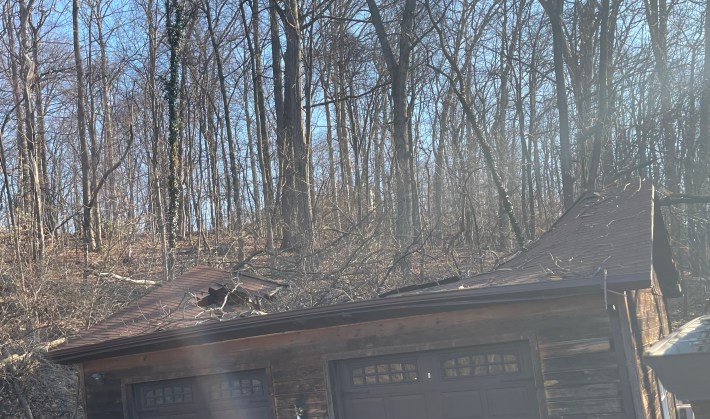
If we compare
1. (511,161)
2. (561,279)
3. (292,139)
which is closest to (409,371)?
(561,279)

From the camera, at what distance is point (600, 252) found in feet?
31.1

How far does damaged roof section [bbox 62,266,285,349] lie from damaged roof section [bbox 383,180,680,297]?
3008mm

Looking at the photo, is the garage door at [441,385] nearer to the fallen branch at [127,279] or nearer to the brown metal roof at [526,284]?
the brown metal roof at [526,284]

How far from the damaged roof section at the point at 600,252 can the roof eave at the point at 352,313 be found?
30mm

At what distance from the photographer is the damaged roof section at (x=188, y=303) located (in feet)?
40.1

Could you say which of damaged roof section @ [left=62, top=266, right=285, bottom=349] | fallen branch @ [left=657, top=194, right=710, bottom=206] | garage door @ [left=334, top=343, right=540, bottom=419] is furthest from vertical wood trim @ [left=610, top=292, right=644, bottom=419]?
damaged roof section @ [left=62, top=266, right=285, bottom=349]

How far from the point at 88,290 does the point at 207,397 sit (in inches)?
305

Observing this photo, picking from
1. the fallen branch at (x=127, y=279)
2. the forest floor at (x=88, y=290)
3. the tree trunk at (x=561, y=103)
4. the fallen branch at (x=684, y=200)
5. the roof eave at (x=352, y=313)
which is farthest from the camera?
the tree trunk at (x=561, y=103)

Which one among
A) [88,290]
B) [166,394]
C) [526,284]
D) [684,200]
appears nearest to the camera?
[526,284]

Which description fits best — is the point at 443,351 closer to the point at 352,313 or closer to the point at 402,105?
the point at 352,313

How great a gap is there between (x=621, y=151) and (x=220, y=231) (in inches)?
518

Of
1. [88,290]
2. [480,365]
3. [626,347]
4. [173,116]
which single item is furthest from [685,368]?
[173,116]

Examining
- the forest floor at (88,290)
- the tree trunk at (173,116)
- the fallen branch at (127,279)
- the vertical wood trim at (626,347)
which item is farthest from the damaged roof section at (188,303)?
the tree trunk at (173,116)

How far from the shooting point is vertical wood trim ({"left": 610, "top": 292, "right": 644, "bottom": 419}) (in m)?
8.42
